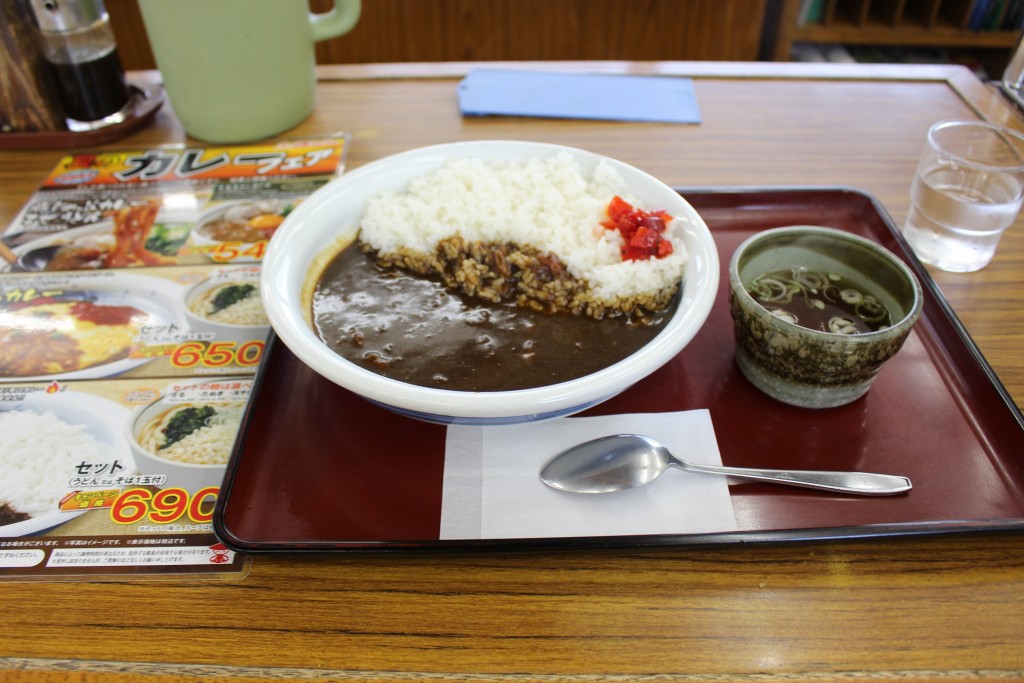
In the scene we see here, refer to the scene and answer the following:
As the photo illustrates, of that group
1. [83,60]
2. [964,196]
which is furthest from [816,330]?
[83,60]

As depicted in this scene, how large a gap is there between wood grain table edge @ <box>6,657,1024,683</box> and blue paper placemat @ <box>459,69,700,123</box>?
1814mm

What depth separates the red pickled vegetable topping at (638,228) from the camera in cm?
149

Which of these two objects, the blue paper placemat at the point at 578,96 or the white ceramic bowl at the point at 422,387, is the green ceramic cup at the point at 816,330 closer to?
the white ceramic bowl at the point at 422,387

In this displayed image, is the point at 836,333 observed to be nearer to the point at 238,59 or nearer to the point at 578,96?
the point at 578,96

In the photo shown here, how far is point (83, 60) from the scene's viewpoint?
2.14 meters

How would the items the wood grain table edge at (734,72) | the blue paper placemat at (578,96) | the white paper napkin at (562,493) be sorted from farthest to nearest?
the wood grain table edge at (734,72), the blue paper placemat at (578,96), the white paper napkin at (562,493)

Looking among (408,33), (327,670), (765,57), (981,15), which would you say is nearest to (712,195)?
(327,670)

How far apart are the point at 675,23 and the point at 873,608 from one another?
3638mm

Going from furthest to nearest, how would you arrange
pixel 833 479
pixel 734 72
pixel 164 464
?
pixel 734 72 < pixel 164 464 < pixel 833 479

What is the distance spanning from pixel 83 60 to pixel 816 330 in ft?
7.38

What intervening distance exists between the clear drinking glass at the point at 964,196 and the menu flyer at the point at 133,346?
164cm

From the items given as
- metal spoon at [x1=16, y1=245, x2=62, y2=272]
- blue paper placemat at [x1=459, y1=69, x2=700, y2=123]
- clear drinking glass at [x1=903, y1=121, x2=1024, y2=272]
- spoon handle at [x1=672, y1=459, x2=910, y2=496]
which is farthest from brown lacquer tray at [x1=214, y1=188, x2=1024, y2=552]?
blue paper placemat at [x1=459, y1=69, x2=700, y2=123]

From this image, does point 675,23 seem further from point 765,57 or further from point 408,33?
point 408,33

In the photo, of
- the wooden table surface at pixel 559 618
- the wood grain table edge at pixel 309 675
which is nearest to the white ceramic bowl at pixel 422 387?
the wooden table surface at pixel 559 618
